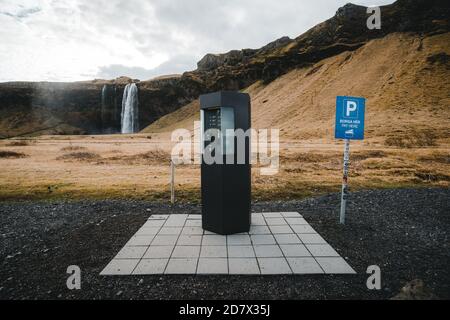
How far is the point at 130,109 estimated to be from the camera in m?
110

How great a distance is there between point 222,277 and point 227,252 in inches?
36.6

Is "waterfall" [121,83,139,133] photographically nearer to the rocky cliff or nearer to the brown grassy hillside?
the rocky cliff

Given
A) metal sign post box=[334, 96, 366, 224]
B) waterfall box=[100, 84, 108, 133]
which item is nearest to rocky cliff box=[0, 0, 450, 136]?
waterfall box=[100, 84, 108, 133]

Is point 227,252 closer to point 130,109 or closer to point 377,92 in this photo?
point 377,92

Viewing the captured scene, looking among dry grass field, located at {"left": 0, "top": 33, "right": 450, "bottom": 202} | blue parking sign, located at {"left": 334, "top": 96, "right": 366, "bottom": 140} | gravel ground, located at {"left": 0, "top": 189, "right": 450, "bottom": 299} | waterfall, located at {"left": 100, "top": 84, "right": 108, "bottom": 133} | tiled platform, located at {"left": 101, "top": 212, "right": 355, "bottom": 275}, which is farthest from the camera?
waterfall, located at {"left": 100, "top": 84, "right": 108, "bottom": 133}

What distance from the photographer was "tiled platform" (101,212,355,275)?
502 cm

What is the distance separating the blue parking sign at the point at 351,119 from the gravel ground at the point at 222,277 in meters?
2.68

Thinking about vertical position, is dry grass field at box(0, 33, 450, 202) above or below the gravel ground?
above

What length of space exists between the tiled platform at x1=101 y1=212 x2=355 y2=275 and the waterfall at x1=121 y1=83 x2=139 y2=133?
109 metres

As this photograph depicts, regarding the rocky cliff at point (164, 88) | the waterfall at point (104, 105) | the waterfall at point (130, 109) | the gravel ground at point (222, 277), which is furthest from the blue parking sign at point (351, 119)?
the waterfall at point (104, 105)

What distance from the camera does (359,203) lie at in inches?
368

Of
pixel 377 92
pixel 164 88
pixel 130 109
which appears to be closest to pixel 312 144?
pixel 377 92

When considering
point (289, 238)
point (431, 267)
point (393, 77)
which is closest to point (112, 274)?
point (289, 238)

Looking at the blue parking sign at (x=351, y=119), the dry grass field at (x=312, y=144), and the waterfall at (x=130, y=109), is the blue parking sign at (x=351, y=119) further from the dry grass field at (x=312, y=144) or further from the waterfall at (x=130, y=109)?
the waterfall at (x=130, y=109)
